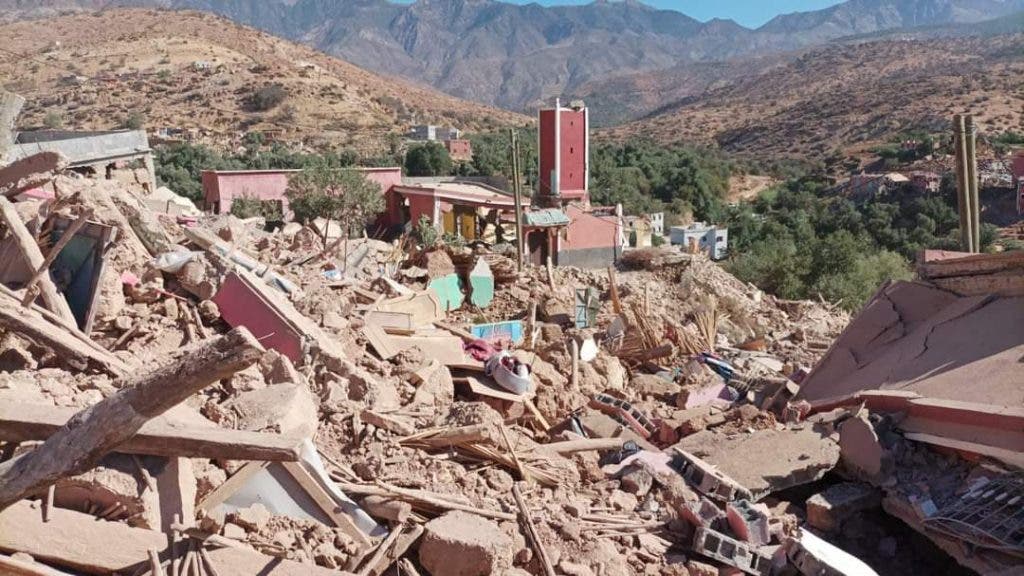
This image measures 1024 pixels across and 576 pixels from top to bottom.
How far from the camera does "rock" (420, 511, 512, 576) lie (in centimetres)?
473

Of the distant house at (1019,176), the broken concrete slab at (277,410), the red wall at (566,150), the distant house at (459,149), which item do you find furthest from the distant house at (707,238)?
the broken concrete slab at (277,410)

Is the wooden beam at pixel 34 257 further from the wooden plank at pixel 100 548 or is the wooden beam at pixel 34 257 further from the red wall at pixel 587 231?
the red wall at pixel 587 231

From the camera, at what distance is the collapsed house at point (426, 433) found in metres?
4.66

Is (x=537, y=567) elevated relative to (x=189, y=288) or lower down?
lower down

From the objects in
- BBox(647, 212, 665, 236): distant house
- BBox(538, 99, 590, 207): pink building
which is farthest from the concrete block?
BBox(647, 212, 665, 236): distant house

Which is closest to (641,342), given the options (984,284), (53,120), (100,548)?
(984,284)

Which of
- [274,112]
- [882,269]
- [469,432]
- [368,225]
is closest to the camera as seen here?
[469,432]

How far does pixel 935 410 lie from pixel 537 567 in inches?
149

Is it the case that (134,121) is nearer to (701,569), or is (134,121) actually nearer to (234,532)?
(234,532)

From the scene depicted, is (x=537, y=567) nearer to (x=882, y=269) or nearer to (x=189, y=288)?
(x=189, y=288)

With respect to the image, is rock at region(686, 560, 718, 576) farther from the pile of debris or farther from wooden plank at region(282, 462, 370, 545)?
wooden plank at region(282, 462, 370, 545)

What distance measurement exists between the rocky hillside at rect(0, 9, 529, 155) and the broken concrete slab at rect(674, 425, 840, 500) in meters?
43.4

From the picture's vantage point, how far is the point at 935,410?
6.53 m

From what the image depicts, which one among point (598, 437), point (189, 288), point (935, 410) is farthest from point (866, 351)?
point (189, 288)
